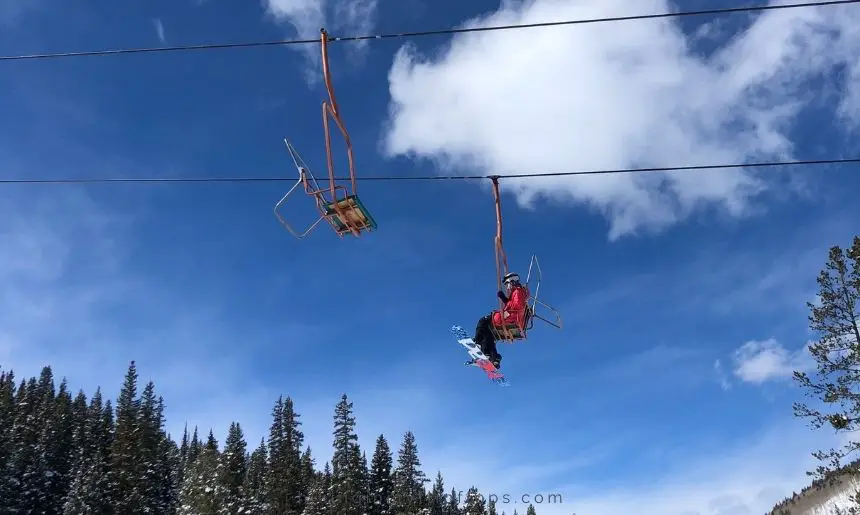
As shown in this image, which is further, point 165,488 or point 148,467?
point 165,488

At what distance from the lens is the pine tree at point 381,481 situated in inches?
2210

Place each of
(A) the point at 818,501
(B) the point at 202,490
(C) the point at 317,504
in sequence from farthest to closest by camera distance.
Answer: (C) the point at 317,504 < (B) the point at 202,490 < (A) the point at 818,501

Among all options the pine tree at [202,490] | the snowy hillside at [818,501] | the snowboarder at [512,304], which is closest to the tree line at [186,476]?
the pine tree at [202,490]

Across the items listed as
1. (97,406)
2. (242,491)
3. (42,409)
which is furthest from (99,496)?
(97,406)

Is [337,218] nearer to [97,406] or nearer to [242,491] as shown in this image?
[242,491]

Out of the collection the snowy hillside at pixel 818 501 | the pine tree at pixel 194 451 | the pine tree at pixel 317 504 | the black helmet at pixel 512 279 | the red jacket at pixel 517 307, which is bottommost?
the snowy hillside at pixel 818 501

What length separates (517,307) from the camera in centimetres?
1591

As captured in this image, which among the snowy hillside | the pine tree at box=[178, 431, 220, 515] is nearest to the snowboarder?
the snowy hillside

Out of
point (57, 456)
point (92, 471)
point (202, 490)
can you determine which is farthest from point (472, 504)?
point (57, 456)

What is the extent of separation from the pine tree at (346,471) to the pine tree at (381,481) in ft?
7.68

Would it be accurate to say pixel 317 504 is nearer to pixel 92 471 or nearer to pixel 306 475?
pixel 306 475

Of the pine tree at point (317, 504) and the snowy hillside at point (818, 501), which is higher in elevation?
the pine tree at point (317, 504)

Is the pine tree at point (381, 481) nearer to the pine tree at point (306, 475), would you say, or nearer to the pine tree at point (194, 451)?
the pine tree at point (306, 475)

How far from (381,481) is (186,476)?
19.2 metres
